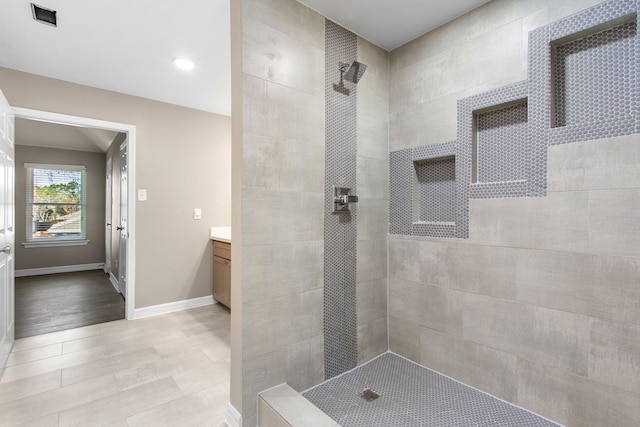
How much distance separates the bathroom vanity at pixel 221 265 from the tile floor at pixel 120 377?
1.57 feet

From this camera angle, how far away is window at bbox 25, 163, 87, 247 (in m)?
5.69

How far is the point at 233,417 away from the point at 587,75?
2.62 metres

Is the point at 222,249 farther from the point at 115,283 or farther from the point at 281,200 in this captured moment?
the point at 115,283

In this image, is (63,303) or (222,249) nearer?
(222,249)

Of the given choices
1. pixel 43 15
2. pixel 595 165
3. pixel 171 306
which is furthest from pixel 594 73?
pixel 171 306

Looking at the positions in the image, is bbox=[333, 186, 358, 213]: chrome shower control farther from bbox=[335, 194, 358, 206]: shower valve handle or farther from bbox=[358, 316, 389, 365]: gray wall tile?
bbox=[358, 316, 389, 365]: gray wall tile

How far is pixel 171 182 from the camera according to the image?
362 cm

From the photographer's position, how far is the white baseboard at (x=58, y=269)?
554 centimetres

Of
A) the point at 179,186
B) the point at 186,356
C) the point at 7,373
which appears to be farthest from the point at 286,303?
the point at 179,186

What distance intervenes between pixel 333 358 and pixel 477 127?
1817mm

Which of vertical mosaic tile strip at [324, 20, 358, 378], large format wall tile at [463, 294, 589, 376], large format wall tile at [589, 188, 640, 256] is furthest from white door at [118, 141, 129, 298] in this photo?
large format wall tile at [589, 188, 640, 256]

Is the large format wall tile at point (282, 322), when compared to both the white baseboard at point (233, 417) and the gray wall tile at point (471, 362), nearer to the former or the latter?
the white baseboard at point (233, 417)

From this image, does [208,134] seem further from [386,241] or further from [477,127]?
[477,127]

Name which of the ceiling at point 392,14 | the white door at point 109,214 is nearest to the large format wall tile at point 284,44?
the ceiling at point 392,14
